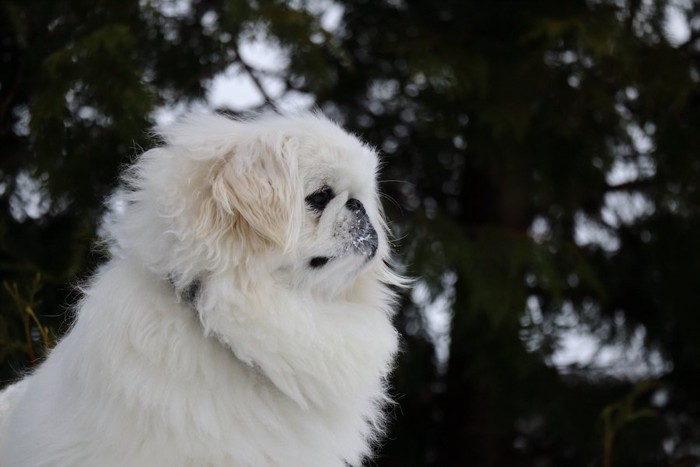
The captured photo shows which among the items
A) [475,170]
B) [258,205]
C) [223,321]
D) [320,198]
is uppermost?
[258,205]

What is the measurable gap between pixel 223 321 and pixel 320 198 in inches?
21.3

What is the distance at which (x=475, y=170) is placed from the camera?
23.1 feet

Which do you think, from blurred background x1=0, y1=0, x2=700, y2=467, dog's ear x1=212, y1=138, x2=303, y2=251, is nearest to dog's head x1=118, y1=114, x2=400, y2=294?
dog's ear x1=212, y1=138, x2=303, y2=251

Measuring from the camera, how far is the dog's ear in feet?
10.1

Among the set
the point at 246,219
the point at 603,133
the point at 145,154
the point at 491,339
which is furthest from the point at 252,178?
the point at 603,133

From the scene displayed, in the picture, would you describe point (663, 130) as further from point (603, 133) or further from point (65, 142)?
point (65, 142)

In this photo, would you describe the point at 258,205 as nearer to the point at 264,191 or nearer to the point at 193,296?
the point at 264,191

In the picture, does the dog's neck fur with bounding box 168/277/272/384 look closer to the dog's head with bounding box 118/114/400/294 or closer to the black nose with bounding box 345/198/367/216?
the dog's head with bounding box 118/114/400/294

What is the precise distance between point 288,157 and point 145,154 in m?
0.55

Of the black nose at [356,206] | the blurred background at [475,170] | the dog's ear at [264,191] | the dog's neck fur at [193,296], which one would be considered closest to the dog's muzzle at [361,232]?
the black nose at [356,206]

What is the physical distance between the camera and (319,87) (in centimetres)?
577

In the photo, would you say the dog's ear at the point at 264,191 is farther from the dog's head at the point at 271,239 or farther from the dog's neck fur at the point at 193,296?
→ the dog's neck fur at the point at 193,296

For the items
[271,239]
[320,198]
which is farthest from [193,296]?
[320,198]

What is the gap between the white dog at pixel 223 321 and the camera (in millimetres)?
2975
